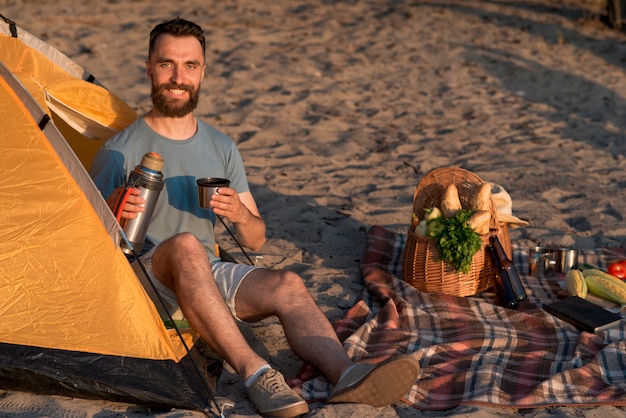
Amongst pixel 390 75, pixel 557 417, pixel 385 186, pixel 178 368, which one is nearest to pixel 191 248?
pixel 178 368

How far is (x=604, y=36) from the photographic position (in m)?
10.4

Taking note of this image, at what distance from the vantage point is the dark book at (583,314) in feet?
13.7

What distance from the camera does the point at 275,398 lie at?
10.8 ft

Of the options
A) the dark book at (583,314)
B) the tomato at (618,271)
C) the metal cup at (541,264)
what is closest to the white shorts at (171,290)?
the dark book at (583,314)

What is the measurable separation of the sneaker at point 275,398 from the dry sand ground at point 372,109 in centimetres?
11

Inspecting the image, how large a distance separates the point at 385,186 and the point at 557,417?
9.71ft

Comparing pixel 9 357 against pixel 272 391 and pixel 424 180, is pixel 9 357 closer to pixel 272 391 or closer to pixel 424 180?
pixel 272 391

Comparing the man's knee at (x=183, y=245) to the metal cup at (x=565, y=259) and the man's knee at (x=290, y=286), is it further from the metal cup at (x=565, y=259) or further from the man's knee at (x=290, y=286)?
the metal cup at (x=565, y=259)

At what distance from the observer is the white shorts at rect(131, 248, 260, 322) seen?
12.1 ft

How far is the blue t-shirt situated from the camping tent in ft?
1.23

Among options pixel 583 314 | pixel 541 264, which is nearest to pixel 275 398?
pixel 583 314

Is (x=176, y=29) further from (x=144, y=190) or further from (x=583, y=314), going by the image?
(x=583, y=314)

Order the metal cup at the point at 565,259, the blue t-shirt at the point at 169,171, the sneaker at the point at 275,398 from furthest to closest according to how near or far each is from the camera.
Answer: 1. the metal cup at the point at 565,259
2. the blue t-shirt at the point at 169,171
3. the sneaker at the point at 275,398

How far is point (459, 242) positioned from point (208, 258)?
4.70 ft
